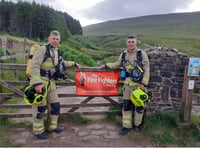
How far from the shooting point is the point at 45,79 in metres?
4.18

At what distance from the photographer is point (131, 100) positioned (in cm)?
462

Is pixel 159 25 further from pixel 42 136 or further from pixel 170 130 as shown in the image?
pixel 42 136

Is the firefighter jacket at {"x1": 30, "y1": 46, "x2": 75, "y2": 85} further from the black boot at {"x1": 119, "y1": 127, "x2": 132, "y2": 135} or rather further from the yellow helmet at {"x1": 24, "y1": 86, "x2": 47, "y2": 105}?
the black boot at {"x1": 119, "y1": 127, "x2": 132, "y2": 135}

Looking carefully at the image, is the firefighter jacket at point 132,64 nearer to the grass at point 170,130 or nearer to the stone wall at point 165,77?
the stone wall at point 165,77

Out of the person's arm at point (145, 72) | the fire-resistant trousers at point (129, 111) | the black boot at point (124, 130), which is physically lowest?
the black boot at point (124, 130)

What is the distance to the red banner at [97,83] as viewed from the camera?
5062 millimetres

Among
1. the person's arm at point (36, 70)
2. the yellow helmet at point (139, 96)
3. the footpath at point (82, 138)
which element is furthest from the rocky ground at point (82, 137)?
the person's arm at point (36, 70)


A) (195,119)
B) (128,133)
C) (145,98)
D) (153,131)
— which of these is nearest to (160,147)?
(153,131)

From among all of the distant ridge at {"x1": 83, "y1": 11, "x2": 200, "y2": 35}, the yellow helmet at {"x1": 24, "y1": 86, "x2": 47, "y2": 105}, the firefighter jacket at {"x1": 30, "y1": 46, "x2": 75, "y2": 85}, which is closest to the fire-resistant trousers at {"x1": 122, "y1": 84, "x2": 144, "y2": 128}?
the firefighter jacket at {"x1": 30, "y1": 46, "x2": 75, "y2": 85}

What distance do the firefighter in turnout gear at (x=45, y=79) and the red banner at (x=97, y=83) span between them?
86cm

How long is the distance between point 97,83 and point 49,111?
1.47 metres

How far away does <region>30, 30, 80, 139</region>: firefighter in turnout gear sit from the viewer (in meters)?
3.99

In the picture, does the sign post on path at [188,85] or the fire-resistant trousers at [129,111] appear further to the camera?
the sign post on path at [188,85]

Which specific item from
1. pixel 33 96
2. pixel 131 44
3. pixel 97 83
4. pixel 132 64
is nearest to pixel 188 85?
pixel 132 64
